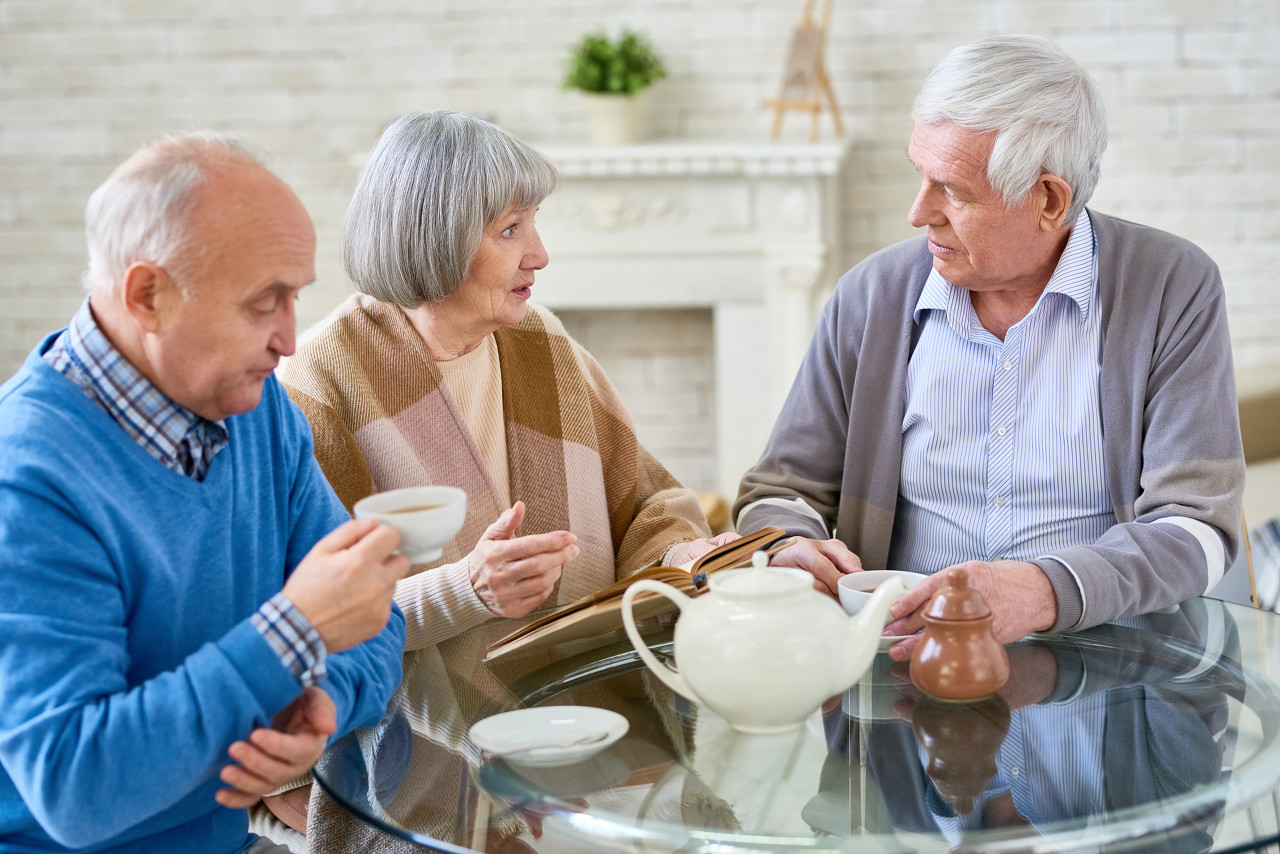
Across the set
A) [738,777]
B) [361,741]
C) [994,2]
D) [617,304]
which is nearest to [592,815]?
[738,777]

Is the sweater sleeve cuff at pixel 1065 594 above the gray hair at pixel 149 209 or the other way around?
the other way around

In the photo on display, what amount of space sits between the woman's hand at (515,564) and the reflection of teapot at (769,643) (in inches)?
10.0

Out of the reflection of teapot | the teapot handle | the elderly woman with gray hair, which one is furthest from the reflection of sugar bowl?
the elderly woman with gray hair

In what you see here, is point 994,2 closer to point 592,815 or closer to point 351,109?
point 351,109

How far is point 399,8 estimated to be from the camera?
12.4 feet

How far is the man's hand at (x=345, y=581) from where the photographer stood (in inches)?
37.7

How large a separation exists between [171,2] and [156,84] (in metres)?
0.26

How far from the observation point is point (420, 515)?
0.96 metres

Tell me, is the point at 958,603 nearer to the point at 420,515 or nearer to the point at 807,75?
the point at 420,515

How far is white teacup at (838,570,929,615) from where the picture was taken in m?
1.26

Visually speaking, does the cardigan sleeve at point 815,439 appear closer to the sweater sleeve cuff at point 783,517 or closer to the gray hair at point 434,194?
the sweater sleeve cuff at point 783,517

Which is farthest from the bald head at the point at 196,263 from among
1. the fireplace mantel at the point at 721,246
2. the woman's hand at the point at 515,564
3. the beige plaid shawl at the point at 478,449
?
the fireplace mantel at the point at 721,246

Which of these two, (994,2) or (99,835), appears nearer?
(99,835)

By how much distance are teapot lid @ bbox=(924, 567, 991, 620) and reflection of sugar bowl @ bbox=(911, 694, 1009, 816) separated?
97 mm
